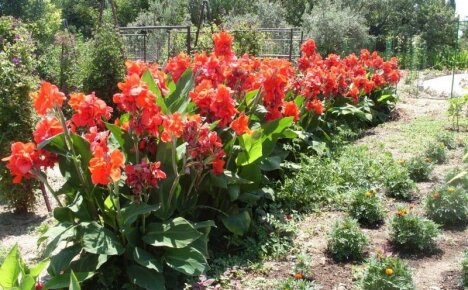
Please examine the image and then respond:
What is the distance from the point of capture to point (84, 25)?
1430 inches

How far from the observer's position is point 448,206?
3.66 m

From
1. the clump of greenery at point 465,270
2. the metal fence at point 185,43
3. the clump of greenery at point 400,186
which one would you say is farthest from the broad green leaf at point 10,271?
the metal fence at point 185,43

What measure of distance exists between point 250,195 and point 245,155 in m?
0.28

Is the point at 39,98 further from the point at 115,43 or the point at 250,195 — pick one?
the point at 115,43

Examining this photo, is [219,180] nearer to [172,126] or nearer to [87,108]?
[172,126]

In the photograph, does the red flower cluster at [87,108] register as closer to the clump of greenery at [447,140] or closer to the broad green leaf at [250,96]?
the broad green leaf at [250,96]

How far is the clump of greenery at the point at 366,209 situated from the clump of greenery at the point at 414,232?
0.37 meters

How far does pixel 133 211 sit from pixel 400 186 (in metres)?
2.54

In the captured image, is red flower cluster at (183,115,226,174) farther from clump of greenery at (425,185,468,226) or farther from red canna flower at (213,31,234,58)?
clump of greenery at (425,185,468,226)

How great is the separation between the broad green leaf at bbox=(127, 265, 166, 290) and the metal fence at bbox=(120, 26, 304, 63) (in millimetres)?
8540

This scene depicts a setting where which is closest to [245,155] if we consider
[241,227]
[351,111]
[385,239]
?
[241,227]

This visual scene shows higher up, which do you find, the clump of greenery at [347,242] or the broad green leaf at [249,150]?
the broad green leaf at [249,150]

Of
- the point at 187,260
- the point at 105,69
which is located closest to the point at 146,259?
the point at 187,260

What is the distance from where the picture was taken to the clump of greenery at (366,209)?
3744mm
